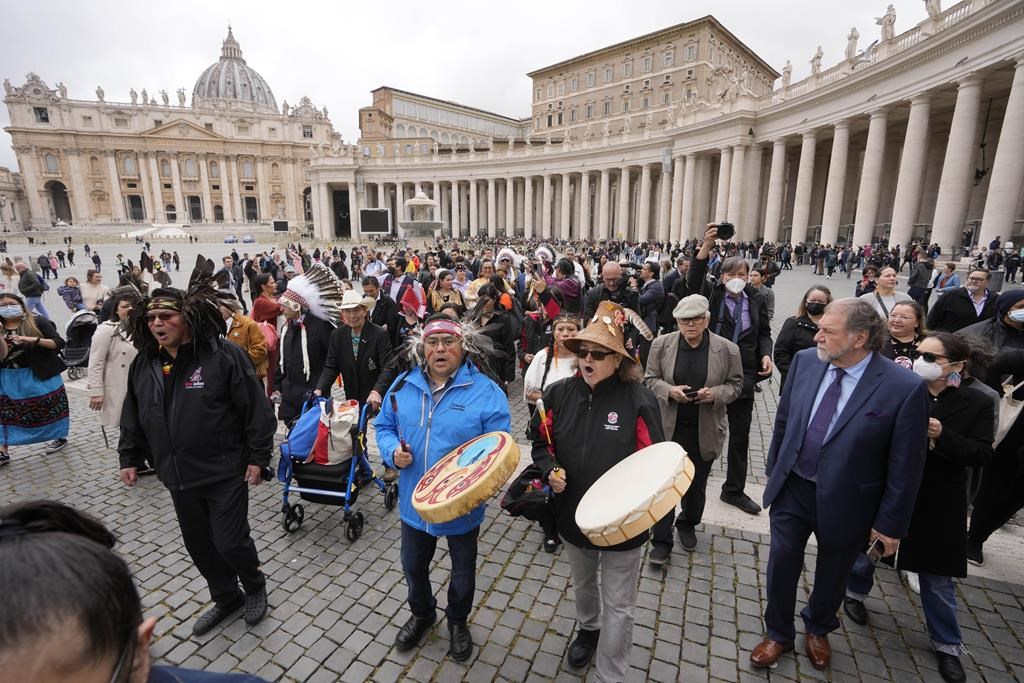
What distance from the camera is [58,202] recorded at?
8225cm

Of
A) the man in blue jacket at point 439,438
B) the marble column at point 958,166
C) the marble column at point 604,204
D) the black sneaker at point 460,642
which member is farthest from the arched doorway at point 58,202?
the marble column at point 958,166

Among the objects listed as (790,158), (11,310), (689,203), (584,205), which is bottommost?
(11,310)

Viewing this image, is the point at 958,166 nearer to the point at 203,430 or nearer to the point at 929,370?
the point at 929,370

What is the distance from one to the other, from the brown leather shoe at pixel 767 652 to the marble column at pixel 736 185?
37.0 metres

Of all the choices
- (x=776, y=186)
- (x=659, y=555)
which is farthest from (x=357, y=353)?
(x=776, y=186)

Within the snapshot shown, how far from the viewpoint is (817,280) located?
73.0 ft

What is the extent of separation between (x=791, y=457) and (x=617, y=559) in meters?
1.27

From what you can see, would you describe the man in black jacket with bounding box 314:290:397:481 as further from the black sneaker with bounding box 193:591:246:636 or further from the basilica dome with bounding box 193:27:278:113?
the basilica dome with bounding box 193:27:278:113

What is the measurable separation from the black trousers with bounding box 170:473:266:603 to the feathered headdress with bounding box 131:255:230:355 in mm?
998

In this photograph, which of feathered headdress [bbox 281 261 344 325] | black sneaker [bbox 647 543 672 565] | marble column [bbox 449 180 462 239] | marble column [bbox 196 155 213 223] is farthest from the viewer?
marble column [bbox 196 155 213 223]

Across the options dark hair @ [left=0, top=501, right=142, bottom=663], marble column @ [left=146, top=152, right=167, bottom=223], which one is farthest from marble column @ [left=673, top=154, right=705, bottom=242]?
marble column @ [left=146, top=152, right=167, bottom=223]

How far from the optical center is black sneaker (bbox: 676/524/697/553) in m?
4.28

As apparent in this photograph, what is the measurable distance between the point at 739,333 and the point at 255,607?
504 cm

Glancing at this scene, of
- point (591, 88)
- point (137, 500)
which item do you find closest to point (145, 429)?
point (137, 500)
